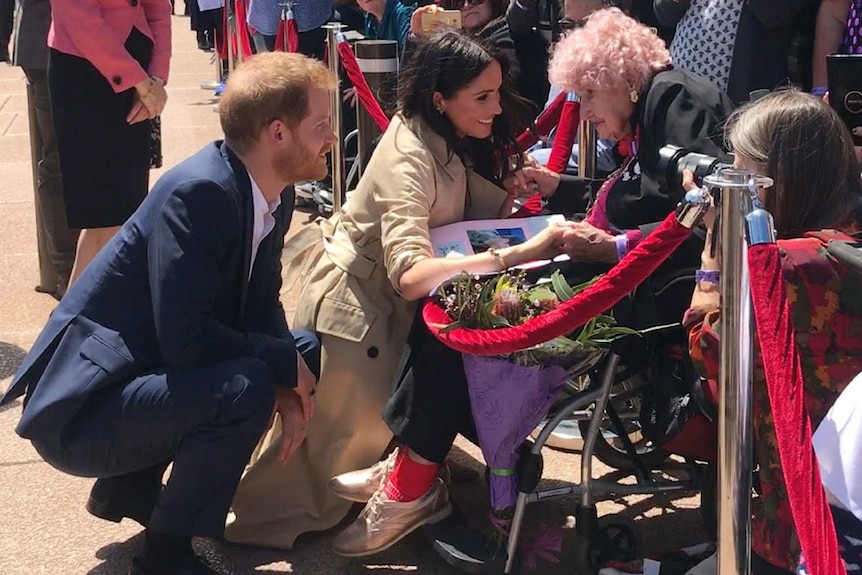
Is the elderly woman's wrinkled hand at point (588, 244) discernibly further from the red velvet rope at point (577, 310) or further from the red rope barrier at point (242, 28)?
the red rope barrier at point (242, 28)

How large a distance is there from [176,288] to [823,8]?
2.50 m

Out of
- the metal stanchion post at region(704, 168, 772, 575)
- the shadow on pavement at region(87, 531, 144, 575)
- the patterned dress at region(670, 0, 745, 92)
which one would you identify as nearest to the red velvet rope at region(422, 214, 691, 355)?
the metal stanchion post at region(704, 168, 772, 575)

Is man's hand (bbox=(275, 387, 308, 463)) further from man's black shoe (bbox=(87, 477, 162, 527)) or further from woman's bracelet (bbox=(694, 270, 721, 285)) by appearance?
woman's bracelet (bbox=(694, 270, 721, 285))

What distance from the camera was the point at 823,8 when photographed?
3.96 metres

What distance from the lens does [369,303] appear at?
3.38 metres

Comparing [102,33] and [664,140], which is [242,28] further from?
[664,140]

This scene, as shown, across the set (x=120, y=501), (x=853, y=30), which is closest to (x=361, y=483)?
(x=120, y=501)

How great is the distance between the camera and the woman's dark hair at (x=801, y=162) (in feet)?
8.18

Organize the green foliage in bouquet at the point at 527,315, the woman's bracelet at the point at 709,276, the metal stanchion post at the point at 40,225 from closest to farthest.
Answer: the woman's bracelet at the point at 709,276 → the green foliage in bouquet at the point at 527,315 → the metal stanchion post at the point at 40,225

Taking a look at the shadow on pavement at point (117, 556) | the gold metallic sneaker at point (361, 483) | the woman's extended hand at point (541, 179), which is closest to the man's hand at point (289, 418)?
the gold metallic sneaker at point (361, 483)

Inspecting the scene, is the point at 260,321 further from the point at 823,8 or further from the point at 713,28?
the point at 823,8

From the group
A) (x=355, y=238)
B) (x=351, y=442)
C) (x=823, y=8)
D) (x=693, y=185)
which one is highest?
(x=823, y=8)

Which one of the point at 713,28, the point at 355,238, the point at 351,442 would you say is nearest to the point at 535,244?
the point at 355,238

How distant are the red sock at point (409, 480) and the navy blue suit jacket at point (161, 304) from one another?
41 centimetres
